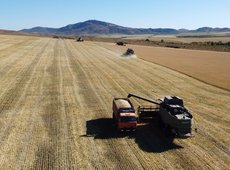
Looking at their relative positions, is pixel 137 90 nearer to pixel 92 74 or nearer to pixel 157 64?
pixel 92 74

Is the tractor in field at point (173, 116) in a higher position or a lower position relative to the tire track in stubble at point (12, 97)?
higher

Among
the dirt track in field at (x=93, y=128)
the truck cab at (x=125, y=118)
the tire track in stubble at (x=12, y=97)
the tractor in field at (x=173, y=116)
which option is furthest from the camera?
the tire track in stubble at (x=12, y=97)

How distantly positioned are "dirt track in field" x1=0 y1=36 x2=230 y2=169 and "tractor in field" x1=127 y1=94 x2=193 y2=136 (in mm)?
874

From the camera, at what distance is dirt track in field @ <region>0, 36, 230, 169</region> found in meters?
20.7

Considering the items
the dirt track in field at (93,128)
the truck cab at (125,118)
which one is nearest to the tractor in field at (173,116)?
the dirt track in field at (93,128)

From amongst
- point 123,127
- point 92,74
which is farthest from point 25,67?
point 123,127

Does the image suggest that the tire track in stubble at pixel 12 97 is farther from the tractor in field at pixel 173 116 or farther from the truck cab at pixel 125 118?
the tractor in field at pixel 173 116

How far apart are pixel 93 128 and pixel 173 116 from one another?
639 centimetres

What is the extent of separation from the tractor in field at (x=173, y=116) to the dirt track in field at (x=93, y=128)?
2.87 ft

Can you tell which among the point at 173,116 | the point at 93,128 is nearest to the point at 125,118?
the point at 93,128

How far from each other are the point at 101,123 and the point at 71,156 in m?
6.60

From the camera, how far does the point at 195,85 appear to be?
44.7m

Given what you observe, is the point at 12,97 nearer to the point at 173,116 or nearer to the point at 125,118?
the point at 125,118

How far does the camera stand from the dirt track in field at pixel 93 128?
2070 cm
